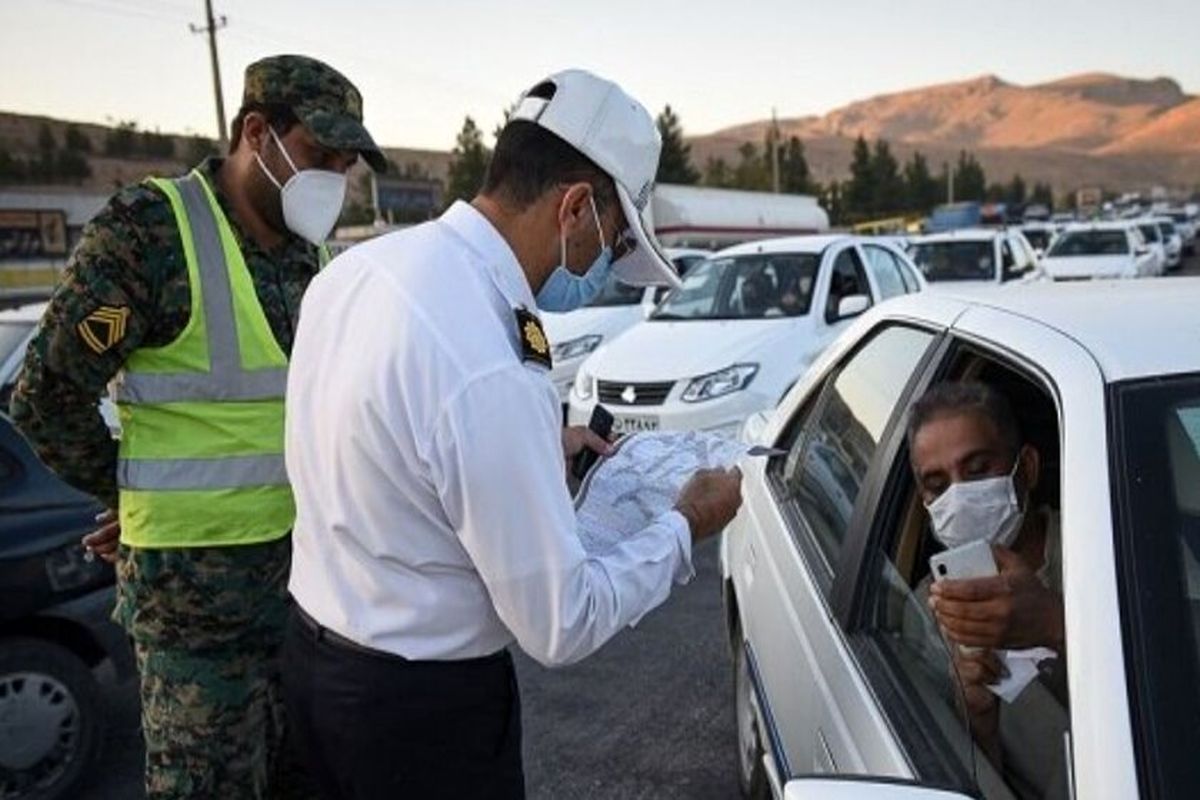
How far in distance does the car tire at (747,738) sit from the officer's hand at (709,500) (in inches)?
42.4

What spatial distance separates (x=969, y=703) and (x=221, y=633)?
59.9 inches

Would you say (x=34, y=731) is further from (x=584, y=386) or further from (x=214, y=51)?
(x=214, y=51)

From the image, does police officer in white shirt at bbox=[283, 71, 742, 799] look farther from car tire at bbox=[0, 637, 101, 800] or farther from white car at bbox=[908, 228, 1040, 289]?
white car at bbox=[908, 228, 1040, 289]

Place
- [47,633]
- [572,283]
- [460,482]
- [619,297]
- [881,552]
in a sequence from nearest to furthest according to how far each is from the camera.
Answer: [460,482] < [572,283] < [881,552] < [47,633] < [619,297]

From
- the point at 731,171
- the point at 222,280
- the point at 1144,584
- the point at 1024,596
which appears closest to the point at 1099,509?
the point at 1144,584

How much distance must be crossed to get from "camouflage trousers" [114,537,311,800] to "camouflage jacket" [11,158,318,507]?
0.31 meters

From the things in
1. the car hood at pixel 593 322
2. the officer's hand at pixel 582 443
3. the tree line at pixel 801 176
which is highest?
the tree line at pixel 801 176

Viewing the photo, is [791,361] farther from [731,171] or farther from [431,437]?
[731,171]

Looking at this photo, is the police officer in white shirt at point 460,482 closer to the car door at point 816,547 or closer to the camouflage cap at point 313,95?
the car door at point 816,547

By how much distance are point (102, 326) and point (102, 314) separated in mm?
24

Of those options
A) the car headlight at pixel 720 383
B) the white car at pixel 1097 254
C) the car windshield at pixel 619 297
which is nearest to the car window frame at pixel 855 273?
the car headlight at pixel 720 383

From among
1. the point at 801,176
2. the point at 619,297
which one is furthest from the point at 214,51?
the point at 801,176

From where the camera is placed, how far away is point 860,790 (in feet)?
4.06

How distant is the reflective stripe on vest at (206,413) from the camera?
7.13 ft
